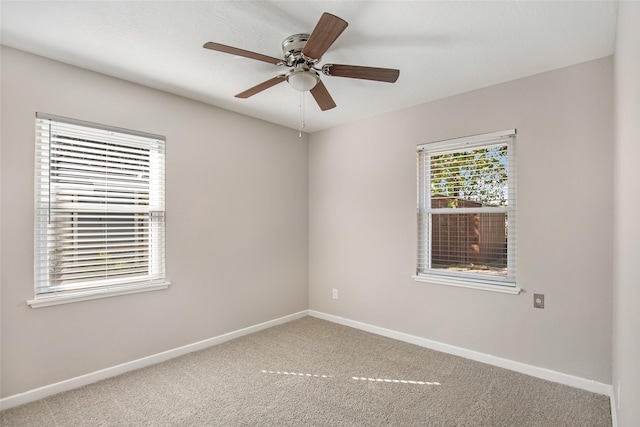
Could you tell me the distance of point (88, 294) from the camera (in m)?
2.64

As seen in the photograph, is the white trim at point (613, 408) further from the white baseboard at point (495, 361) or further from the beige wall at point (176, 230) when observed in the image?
the beige wall at point (176, 230)

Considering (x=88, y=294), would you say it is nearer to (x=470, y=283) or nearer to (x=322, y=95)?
(x=322, y=95)

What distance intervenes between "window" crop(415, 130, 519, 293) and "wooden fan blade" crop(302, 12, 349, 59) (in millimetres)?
1915

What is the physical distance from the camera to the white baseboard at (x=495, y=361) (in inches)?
98.5

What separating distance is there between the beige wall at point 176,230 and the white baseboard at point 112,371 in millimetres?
42

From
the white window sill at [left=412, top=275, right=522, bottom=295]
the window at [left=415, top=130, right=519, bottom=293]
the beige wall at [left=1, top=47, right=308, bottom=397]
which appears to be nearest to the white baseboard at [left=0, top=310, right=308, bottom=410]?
the beige wall at [left=1, top=47, right=308, bottom=397]

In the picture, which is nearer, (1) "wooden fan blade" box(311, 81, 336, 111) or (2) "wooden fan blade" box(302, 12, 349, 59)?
(2) "wooden fan blade" box(302, 12, 349, 59)

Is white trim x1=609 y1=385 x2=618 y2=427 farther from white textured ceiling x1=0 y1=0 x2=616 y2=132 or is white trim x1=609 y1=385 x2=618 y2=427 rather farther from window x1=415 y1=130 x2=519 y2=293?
white textured ceiling x1=0 y1=0 x2=616 y2=132

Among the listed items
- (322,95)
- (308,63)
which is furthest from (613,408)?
(308,63)

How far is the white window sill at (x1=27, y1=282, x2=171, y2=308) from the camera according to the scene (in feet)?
7.96

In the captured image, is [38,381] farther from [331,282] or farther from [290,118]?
[290,118]

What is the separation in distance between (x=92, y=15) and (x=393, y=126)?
2.81 m

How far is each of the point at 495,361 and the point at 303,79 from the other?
291 centimetres

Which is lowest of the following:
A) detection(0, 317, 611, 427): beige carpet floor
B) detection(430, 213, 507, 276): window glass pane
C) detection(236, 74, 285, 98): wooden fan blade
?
detection(0, 317, 611, 427): beige carpet floor
